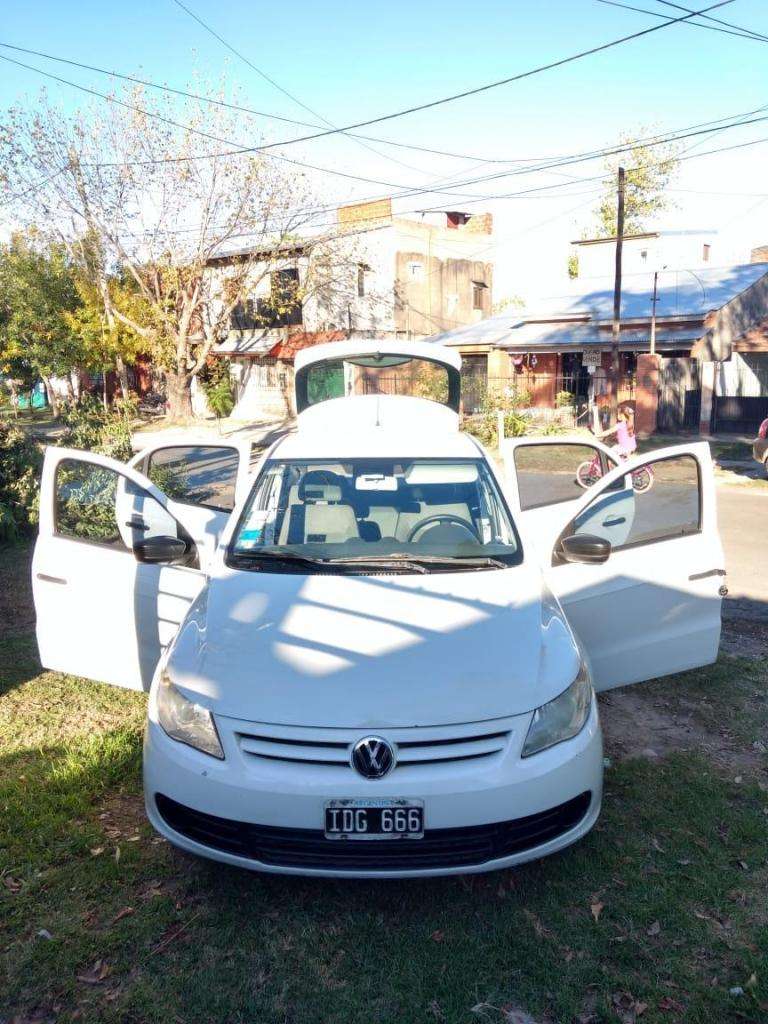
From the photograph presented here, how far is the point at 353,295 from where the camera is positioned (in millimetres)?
34562

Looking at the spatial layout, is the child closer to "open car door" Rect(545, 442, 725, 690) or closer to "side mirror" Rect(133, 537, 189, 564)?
"open car door" Rect(545, 442, 725, 690)

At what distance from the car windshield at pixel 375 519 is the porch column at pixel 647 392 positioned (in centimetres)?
2065

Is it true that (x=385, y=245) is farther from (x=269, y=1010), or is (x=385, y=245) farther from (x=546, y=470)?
(x=269, y=1010)

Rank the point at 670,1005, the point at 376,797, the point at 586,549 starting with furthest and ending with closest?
the point at 586,549, the point at 376,797, the point at 670,1005

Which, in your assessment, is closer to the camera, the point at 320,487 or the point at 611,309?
the point at 320,487

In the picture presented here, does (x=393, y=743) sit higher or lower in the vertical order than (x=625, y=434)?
higher

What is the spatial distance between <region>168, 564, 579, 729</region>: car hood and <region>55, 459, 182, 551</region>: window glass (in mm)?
2098

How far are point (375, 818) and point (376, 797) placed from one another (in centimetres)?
8

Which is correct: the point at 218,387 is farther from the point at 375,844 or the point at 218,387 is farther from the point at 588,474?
the point at 375,844

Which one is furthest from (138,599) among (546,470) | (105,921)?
(546,470)

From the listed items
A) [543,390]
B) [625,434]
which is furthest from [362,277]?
[625,434]

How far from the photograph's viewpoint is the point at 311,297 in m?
34.6

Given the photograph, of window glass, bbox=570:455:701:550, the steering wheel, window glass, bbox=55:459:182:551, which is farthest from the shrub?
the steering wheel

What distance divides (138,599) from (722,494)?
1253cm
